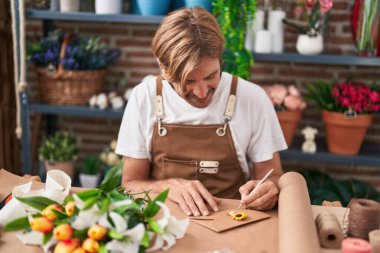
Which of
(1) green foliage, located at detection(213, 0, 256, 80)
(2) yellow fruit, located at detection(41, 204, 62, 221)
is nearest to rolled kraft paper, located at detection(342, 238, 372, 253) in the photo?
(2) yellow fruit, located at detection(41, 204, 62, 221)

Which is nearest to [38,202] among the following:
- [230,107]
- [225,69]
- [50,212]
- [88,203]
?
[50,212]

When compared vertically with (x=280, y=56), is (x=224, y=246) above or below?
below

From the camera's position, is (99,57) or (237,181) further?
(99,57)

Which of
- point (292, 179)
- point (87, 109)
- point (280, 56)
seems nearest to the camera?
point (292, 179)

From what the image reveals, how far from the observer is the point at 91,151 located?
152 inches

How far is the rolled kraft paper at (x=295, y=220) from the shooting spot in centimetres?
124

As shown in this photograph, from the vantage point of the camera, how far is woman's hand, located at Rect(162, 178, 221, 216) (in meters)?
1.57

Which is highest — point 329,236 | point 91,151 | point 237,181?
point 329,236

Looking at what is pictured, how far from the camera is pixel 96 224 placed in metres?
1.24

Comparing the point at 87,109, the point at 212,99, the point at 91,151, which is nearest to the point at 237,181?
the point at 212,99

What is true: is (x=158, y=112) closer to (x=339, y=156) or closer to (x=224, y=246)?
(x=224, y=246)

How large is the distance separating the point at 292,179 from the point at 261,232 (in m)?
0.29

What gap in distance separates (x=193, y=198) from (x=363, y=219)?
47 cm

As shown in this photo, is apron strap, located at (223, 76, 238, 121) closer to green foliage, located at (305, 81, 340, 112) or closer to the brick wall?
green foliage, located at (305, 81, 340, 112)
